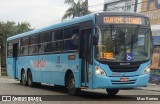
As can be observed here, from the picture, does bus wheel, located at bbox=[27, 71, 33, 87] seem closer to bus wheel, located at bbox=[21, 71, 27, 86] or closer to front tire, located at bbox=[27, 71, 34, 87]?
front tire, located at bbox=[27, 71, 34, 87]

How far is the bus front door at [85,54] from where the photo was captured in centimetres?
1667

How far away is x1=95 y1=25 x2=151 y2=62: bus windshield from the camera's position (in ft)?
52.4

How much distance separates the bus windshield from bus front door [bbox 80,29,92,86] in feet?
2.44

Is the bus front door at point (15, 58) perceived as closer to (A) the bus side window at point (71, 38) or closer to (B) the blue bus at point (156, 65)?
(B) the blue bus at point (156, 65)

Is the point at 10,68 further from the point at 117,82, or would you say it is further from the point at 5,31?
the point at 5,31

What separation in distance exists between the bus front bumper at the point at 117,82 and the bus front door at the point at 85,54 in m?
0.69

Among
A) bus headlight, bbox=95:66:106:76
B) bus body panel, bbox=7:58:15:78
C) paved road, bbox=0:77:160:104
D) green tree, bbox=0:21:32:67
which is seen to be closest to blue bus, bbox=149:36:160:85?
paved road, bbox=0:77:160:104

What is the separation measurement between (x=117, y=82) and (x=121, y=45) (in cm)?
135

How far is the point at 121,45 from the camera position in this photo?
52.8ft

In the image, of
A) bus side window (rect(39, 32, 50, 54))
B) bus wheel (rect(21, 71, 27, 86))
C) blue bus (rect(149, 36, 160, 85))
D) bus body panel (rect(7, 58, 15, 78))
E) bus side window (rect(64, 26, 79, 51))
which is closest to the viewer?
bus side window (rect(64, 26, 79, 51))

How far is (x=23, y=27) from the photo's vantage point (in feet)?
260

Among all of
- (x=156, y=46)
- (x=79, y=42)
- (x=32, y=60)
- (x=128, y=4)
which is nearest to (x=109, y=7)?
(x=128, y=4)

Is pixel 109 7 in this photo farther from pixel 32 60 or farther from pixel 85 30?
pixel 85 30

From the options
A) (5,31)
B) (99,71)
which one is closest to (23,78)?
(99,71)
